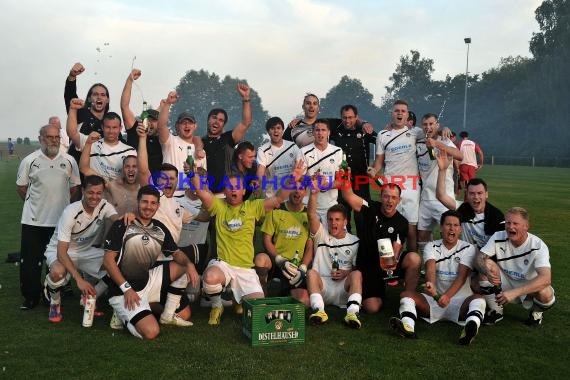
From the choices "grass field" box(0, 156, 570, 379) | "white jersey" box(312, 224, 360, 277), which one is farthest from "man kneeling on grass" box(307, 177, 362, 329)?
"grass field" box(0, 156, 570, 379)

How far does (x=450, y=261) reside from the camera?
22.1 ft

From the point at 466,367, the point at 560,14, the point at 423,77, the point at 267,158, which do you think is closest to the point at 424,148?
the point at 267,158

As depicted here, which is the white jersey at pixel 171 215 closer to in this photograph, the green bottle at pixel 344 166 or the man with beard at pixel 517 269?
the green bottle at pixel 344 166

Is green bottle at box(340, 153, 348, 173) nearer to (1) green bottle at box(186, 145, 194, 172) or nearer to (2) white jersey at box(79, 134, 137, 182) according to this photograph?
(1) green bottle at box(186, 145, 194, 172)

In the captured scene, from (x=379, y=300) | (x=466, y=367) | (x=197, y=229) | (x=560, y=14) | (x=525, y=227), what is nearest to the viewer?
(x=466, y=367)

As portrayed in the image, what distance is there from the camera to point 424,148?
8.77m

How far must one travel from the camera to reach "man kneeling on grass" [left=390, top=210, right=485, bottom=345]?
624cm

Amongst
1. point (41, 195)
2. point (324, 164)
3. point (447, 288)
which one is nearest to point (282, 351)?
point (447, 288)

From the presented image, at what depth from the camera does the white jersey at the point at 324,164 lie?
7977mm

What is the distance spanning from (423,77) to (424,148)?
101680 mm

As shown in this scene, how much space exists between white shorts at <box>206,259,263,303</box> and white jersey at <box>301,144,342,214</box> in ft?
5.58

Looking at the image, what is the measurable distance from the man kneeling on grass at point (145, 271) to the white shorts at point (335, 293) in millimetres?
1646

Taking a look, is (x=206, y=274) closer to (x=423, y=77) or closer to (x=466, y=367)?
(x=466, y=367)

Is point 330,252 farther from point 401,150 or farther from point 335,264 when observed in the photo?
point 401,150
